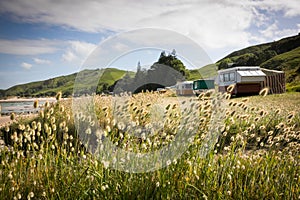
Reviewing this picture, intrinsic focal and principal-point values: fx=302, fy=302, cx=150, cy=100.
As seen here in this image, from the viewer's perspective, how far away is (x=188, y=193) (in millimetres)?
1588

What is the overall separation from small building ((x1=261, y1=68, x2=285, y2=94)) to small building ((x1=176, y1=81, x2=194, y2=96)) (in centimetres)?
275

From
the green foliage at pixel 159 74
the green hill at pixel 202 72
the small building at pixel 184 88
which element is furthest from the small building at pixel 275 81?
the green foliage at pixel 159 74

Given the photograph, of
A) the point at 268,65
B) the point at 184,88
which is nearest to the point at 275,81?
the point at 268,65

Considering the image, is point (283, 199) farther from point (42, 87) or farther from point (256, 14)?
point (42, 87)

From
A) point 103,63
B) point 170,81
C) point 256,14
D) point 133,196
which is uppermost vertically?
point 256,14

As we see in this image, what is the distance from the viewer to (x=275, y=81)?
556 cm

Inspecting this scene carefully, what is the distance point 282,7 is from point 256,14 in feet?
1.37

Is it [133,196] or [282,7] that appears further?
[282,7]

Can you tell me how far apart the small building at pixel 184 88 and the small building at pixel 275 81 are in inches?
108

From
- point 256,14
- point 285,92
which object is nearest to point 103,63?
point 256,14

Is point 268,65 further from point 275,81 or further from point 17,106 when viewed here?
→ point 17,106

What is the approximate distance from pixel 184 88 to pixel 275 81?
313 centimetres

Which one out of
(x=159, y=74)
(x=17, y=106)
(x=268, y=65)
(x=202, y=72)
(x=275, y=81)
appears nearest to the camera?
(x=202, y=72)

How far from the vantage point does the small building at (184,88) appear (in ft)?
9.70
